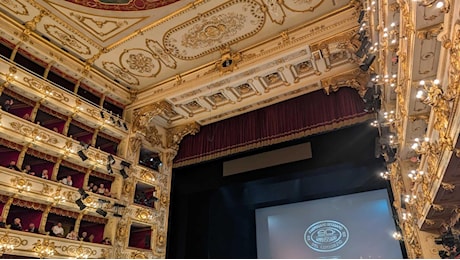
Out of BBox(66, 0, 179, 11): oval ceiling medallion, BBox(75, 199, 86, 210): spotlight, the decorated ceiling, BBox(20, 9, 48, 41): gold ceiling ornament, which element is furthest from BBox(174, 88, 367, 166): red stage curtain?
BBox(20, 9, 48, 41): gold ceiling ornament

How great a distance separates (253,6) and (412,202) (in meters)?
4.69

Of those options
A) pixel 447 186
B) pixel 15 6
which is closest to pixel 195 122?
pixel 15 6

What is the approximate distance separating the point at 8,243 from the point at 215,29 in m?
5.93

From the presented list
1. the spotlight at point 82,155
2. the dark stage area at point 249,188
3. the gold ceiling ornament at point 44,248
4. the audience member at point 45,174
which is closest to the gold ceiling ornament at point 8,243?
the gold ceiling ornament at point 44,248

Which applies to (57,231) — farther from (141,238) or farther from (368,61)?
(368,61)

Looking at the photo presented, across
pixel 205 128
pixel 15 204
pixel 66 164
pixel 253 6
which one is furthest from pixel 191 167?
pixel 253 6

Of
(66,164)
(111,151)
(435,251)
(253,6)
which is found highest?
(253,6)

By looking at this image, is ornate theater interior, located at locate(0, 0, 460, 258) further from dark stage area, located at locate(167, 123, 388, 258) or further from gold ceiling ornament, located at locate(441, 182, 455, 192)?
gold ceiling ornament, located at locate(441, 182, 455, 192)

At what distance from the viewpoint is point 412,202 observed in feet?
16.9

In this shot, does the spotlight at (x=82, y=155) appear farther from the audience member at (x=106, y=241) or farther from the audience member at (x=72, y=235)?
the audience member at (x=106, y=241)

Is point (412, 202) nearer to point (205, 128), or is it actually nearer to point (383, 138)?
point (383, 138)

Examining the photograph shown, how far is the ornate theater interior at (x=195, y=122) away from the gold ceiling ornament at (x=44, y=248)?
0.07 feet

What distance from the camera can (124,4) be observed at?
6.65m

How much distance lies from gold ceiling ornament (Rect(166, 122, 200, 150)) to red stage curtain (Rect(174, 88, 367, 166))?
0.23 m
